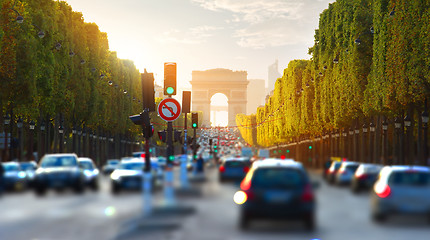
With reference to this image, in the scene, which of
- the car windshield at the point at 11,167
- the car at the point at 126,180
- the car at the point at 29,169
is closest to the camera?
the car at the point at 126,180

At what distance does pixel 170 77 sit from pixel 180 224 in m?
8.36

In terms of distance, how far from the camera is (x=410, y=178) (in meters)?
19.4

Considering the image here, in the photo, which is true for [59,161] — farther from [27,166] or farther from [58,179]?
[27,166]

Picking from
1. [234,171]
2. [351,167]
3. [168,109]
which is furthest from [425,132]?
[168,109]

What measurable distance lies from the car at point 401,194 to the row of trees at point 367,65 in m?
27.0

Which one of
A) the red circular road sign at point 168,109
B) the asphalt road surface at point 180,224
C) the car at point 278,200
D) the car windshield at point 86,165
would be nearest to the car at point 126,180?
the car windshield at point 86,165

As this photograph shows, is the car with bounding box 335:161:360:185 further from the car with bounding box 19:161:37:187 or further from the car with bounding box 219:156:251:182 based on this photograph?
the car with bounding box 19:161:37:187

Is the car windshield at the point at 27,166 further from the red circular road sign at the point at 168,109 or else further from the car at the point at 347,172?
the red circular road sign at the point at 168,109

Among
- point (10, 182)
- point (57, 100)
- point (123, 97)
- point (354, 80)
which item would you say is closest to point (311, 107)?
point (123, 97)

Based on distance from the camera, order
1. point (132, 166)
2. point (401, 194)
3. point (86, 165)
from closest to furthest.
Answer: point (401, 194)
point (132, 166)
point (86, 165)

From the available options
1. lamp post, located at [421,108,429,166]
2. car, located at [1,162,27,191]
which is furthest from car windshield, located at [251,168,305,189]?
lamp post, located at [421,108,429,166]

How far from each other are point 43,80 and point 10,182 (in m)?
22.0

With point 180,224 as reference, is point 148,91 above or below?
above

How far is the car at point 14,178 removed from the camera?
113 ft
